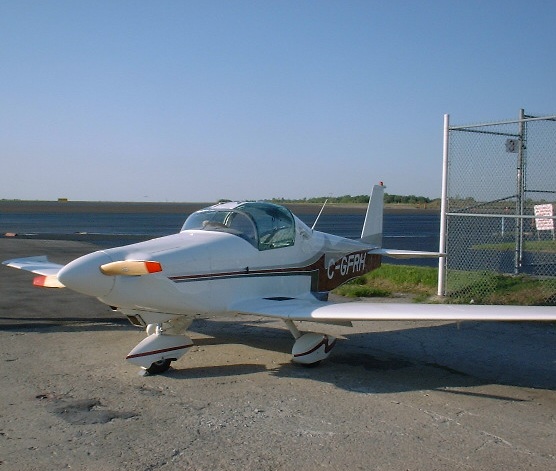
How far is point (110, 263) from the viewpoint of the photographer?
645 centimetres

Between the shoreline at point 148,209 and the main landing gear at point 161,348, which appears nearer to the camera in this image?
the main landing gear at point 161,348

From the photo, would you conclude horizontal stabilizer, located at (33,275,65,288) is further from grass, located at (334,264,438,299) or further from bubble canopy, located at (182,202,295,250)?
grass, located at (334,264,438,299)

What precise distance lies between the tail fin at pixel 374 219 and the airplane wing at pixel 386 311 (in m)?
3.76

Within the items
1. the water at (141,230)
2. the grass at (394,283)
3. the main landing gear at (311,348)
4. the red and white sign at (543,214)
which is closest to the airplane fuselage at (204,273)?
the main landing gear at (311,348)

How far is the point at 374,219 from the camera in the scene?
11.2 meters

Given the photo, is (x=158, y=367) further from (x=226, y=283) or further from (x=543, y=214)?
(x=543, y=214)

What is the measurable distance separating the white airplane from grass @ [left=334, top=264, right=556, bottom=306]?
153 inches

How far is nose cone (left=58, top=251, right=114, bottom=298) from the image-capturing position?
248 inches

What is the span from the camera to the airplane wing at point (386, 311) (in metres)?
6.29

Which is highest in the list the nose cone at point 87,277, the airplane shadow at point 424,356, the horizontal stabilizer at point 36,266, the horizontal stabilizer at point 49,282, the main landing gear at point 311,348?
the nose cone at point 87,277

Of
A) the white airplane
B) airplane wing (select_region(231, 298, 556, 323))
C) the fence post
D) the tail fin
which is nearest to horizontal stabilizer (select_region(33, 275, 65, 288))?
the white airplane

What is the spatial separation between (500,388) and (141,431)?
3.71 m

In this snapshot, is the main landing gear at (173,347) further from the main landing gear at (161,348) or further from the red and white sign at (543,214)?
the red and white sign at (543,214)

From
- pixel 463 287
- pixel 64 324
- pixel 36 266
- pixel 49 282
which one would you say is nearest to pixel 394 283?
pixel 463 287
